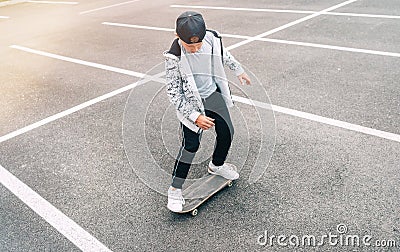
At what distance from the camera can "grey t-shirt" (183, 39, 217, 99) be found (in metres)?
2.79

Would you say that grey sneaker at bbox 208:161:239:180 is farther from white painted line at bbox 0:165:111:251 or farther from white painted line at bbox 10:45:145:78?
white painted line at bbox 10:45:145:78

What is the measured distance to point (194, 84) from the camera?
280 cm

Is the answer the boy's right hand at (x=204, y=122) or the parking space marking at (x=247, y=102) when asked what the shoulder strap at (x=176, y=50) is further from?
the parking space marking at (x=247, y=102)

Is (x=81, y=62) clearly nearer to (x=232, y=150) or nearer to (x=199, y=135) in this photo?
(x=232, y=150)

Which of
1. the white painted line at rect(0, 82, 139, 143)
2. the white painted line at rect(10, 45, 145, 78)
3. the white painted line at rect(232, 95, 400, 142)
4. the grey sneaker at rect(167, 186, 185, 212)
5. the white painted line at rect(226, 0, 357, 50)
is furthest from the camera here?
the white painted line at rect(226, 0, 357, 50)

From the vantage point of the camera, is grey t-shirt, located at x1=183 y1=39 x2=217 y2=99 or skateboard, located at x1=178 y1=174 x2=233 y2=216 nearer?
grey t-shirt, located at x1=183 y1=39 x2=217 y2=99

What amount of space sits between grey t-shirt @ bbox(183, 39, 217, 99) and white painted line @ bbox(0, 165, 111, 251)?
1411 mm

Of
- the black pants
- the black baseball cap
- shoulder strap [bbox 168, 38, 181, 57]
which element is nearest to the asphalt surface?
the black pants

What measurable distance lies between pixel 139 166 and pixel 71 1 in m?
11.8

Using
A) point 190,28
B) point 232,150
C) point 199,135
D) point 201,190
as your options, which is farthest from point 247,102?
point 190,28

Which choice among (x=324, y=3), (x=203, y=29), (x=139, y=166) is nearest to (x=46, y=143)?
(x=139, y=166)

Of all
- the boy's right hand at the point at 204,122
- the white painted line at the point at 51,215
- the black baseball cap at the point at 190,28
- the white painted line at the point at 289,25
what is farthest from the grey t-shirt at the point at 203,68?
the white painted line at the point at 289,25

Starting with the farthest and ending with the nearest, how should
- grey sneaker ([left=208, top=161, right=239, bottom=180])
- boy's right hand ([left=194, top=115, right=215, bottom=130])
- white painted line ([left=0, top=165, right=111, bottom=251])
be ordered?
grey sneaker ([left=208, top=161, right=239, bottom=180])
white painted line ([left=0, top=165, right=111, bottom=251])
boy's right hand ([left=194, top=115, right=215, bottom=130])

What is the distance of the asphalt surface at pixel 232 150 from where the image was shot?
9.86 ft
